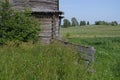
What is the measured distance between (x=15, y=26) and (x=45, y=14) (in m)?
3.89

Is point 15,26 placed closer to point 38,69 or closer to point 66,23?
point 38,69

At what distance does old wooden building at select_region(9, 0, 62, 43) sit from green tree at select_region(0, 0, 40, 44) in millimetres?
2437

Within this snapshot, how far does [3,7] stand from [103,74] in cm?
873

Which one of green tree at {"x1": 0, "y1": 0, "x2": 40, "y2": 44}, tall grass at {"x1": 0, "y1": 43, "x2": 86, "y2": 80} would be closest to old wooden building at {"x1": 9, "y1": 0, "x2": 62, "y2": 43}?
green tree at {"x1": 0, "y1": 0, "x2": 40, "y2": 44}

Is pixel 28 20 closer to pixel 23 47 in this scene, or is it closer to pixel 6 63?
pixel 23 47

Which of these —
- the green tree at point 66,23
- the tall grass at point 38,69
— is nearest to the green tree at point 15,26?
the tall grass at point 38,69

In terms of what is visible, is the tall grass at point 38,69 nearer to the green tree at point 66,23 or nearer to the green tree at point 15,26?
the green tree at point 15,26

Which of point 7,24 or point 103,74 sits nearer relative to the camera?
point 103,74

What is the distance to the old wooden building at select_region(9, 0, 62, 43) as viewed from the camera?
21.4m

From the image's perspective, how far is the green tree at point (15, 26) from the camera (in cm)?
1794

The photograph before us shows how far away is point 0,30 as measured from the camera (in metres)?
17.9

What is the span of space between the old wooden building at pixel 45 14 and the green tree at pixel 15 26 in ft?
7.99

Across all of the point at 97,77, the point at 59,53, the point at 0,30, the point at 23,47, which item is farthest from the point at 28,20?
the point at 97,77

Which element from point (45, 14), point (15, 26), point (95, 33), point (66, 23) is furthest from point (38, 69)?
point (66, 23)
